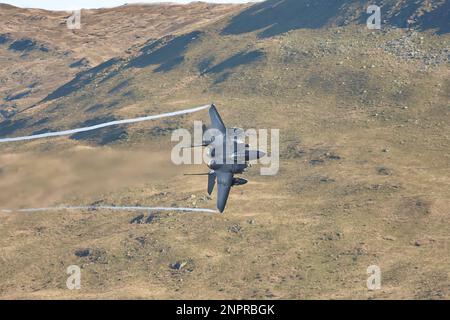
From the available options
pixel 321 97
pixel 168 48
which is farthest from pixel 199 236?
pixel 168 48

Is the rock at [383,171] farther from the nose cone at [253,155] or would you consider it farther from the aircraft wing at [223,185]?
the nose cone at [253,155]

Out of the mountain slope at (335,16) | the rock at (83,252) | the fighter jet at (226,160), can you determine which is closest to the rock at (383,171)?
the rock at (83,252)

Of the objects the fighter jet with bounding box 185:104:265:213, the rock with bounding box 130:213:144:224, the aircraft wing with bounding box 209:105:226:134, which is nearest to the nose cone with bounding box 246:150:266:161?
the fighter jet with bounding box 185:104:265:213

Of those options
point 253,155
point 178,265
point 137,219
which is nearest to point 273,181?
point 137,219

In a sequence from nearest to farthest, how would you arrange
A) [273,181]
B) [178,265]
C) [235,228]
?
[178,265] < [235,228] < [273,181]

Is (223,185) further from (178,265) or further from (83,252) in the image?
(83,252)

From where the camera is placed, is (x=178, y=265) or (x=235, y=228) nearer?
(x=178, y=265)
